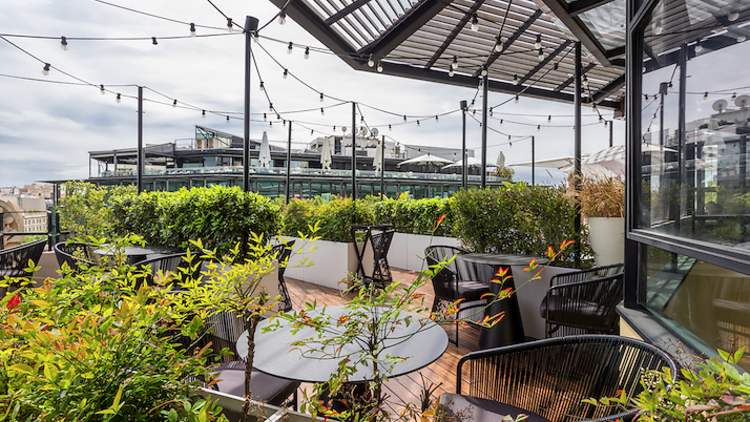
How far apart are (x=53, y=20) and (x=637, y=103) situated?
7278 mm

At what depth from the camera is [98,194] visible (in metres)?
6.44

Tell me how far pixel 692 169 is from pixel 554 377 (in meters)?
0.99

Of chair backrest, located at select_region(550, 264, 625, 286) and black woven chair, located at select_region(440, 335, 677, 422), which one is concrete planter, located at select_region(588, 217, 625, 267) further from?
black woven chair, located at select_region(440, 335, 677, 422)

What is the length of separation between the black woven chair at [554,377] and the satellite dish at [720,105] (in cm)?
84

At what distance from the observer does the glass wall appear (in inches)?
42.6

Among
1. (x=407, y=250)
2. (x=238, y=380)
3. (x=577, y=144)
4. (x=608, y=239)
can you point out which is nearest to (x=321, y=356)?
(x=238, y=380)

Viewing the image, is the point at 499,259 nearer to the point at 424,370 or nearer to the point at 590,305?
the point at 590,305

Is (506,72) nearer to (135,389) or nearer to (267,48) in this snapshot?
(267,48)

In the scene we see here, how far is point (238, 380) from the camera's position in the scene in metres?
1.66

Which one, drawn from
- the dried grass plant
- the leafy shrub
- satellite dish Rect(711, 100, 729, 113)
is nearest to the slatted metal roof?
the dried grass plant

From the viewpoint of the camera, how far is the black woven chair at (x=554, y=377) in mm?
1342

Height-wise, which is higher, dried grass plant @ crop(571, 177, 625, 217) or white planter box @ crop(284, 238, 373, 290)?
dried grass plant @ crop(571, 177, 625, 217)

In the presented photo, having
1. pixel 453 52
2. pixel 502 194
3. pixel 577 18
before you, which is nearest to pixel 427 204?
pixel 502 194

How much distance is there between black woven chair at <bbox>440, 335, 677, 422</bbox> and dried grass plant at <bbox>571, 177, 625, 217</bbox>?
2486mm
